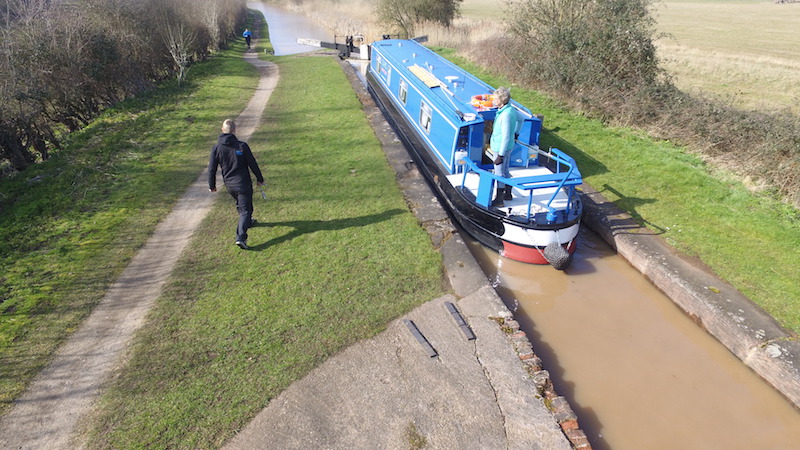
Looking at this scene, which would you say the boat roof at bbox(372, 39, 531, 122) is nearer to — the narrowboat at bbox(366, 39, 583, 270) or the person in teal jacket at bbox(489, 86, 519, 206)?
the narrowboat at bbox(366, 39, 583, 270)

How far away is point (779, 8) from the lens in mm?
42406

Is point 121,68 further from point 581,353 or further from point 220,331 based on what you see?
point 581,353

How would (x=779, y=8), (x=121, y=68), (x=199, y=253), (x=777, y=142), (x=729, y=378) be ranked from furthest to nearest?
(x=779, y=8), (x=121, y=68), (x=777, y=142), (x=199, y=253), (x=729, y=378)

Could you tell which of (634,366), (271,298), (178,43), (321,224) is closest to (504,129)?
(321,224)

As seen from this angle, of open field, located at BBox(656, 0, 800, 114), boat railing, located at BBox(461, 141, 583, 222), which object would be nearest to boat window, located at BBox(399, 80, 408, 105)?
boat railing, located at BBox(461, 141, 583, 222)

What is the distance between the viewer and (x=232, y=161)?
5492 millimetres

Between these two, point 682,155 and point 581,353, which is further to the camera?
point 682,155

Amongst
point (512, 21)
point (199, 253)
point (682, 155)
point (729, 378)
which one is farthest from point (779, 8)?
point (199, 253)

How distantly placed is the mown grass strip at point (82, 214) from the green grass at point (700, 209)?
7765mm

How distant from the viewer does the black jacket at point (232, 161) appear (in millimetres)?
5375

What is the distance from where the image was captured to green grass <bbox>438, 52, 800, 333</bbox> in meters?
5.52

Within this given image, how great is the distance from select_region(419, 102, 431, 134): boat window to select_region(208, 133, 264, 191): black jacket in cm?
373

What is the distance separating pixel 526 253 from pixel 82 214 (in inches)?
266

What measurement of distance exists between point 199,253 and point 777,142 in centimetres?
960
